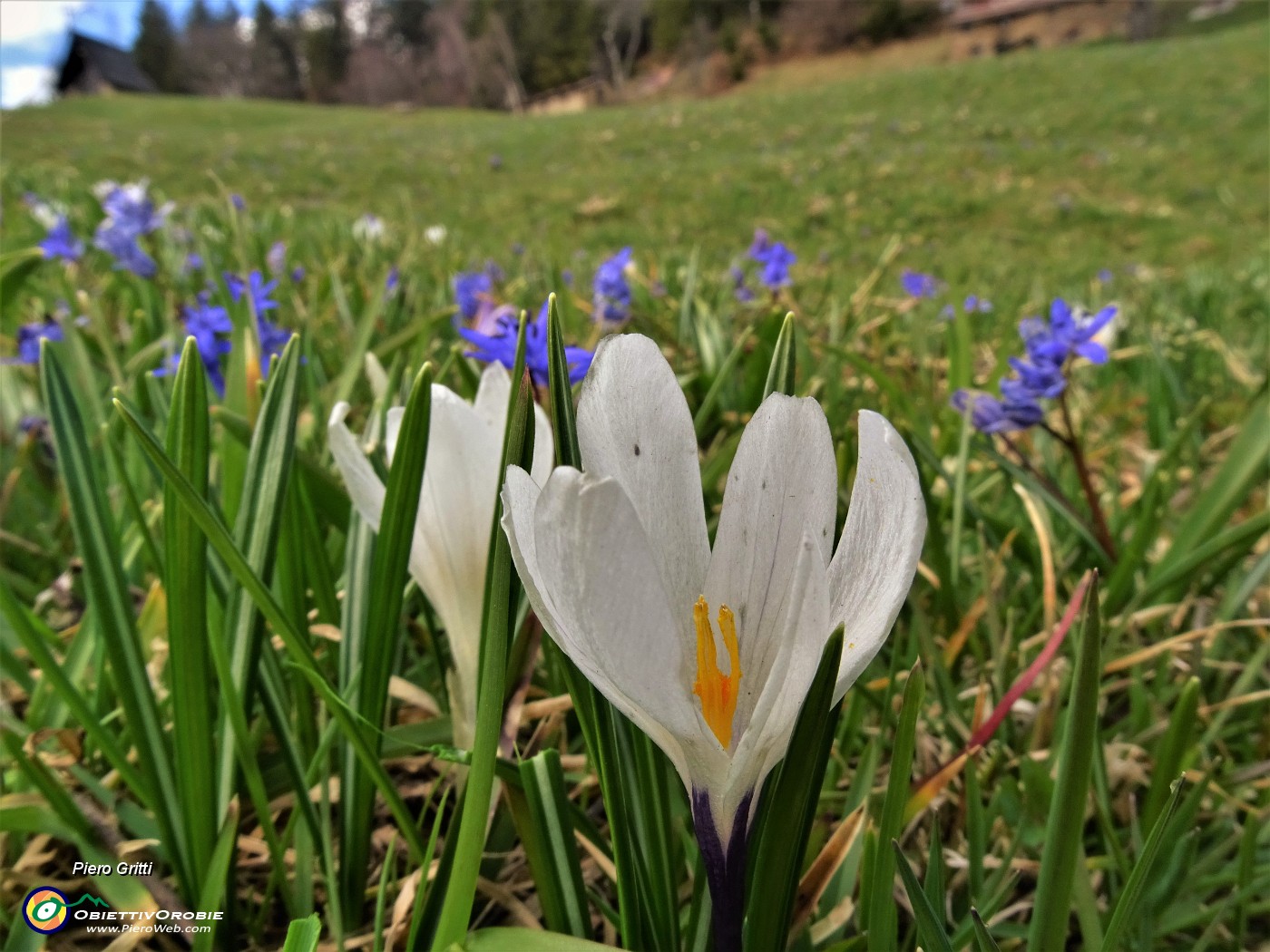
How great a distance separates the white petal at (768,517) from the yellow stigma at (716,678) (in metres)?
0.03

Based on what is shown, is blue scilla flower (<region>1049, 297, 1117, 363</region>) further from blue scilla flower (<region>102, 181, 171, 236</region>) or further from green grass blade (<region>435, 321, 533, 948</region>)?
blue scilla flower (<region>102, 181, 171, 236</region>)

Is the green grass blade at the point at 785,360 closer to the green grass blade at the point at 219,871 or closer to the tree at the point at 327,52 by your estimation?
the green grass blade at the point at 219,871

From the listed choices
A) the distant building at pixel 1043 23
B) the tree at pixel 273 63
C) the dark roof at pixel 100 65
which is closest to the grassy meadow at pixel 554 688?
the distant building at pixel 1043 23

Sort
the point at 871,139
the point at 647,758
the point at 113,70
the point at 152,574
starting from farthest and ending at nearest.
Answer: the point at 113,70 → the point at 871,139 → the point at 152,574 → the point at 647,758

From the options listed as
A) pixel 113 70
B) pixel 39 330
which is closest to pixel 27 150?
pixel 39 330

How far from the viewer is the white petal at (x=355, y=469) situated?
2.10ft

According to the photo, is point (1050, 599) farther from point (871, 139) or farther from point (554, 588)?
point (871, 139)

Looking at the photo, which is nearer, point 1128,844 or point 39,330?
point 1128,844

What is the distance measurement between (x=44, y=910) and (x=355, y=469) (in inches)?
15.8

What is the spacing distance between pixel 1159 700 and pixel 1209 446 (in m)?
1.02

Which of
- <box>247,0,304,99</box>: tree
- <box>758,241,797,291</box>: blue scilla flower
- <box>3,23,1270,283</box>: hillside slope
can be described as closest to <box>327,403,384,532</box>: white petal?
<box>758,241,797,291</box>: blue scilla flower

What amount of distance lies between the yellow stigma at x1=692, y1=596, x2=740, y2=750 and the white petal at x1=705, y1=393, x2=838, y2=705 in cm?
3

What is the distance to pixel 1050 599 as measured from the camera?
1.02 m

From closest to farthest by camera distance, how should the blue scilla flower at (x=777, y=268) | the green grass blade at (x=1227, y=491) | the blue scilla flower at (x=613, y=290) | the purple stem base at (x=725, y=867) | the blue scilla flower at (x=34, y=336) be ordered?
the purple stem base at (x=725, y=867), the green grass blade at (x=1227, y=491), the blue scilla flower at (x=34, y=336), the blue scilla flower at (x=613, y=290), the blue scilla flower at (x=777, y=268)
